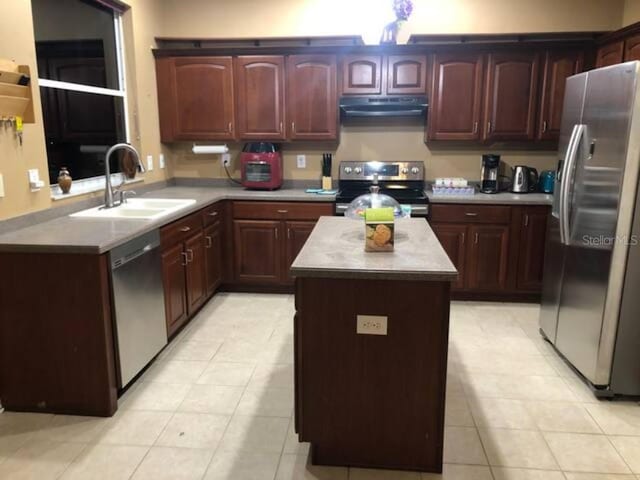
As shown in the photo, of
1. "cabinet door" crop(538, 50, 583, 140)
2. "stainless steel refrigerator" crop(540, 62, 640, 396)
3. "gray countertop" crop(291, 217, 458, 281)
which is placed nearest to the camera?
"gray countertop" crop(291, 217, 458, 281)

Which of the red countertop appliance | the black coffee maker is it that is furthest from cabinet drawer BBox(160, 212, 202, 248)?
the black coffee maker

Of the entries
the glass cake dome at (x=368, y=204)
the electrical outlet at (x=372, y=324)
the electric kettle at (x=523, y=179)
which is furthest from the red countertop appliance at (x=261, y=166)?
the electrical outlet at (x=372, y=324)

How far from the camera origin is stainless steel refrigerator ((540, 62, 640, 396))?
8.21ft

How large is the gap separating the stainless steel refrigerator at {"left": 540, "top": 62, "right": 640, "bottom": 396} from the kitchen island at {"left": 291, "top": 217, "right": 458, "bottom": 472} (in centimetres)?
111

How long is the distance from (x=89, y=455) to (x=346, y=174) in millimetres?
3107

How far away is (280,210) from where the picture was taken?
4.26 m

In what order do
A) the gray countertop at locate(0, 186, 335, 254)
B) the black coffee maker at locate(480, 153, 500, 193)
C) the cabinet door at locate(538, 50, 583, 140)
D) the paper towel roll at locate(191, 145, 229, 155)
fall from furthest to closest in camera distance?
the paper towel roll at locate(191, 145, 229, 155) < the black coffee maker at locate(480, 153, 500, 193) < the cabinet door at locate(538, 50, 583, 140) < the gray countertop at locate(0, 186, 335, 254)

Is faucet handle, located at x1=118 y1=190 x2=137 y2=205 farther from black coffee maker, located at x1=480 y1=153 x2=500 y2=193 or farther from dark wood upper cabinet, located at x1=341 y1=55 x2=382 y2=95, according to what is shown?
black coffee maker, located at x1=480 y1=153 x2=500 y2=193

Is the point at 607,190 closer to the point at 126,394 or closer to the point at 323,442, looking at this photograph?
the point at 323,442

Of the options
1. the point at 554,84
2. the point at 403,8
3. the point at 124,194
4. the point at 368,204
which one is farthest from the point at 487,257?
the point at 124,194

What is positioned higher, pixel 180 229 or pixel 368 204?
pixel 368 204

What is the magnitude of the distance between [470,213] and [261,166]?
1.83 m

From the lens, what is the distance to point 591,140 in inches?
109

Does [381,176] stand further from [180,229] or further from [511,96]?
[180,229]
